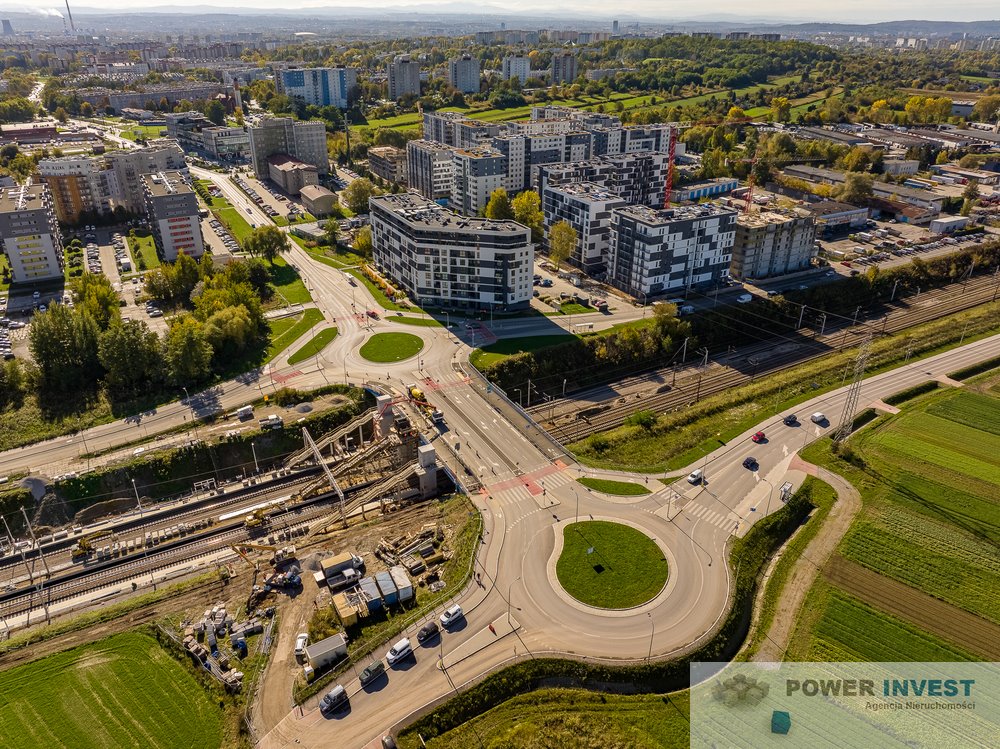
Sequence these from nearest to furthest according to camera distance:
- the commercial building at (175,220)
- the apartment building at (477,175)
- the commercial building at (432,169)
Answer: the commercial building at (175,220), the apartment building at (477,175), the commercial building at (432,169)

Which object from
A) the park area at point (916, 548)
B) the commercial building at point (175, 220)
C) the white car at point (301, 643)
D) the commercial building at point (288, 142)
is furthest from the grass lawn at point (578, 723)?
the commercial building at point (288, 142)

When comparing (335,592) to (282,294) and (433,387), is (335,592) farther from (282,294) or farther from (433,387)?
(282,294)

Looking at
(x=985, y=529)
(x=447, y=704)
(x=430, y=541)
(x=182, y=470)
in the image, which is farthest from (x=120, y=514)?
(x=985, y=529)

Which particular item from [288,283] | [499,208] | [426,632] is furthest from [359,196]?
[426,632]

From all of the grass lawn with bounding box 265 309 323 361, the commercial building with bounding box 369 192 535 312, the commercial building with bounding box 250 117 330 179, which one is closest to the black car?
the grass lawn with bounding box 265 309 323 361

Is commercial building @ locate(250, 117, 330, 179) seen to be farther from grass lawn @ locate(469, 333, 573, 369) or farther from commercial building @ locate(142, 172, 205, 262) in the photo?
grass lawn @ locate(469, 333, 573, 369)

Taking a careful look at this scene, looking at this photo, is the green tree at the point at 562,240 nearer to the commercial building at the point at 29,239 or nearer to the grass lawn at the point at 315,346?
the grass lawn at the point at 315,346
